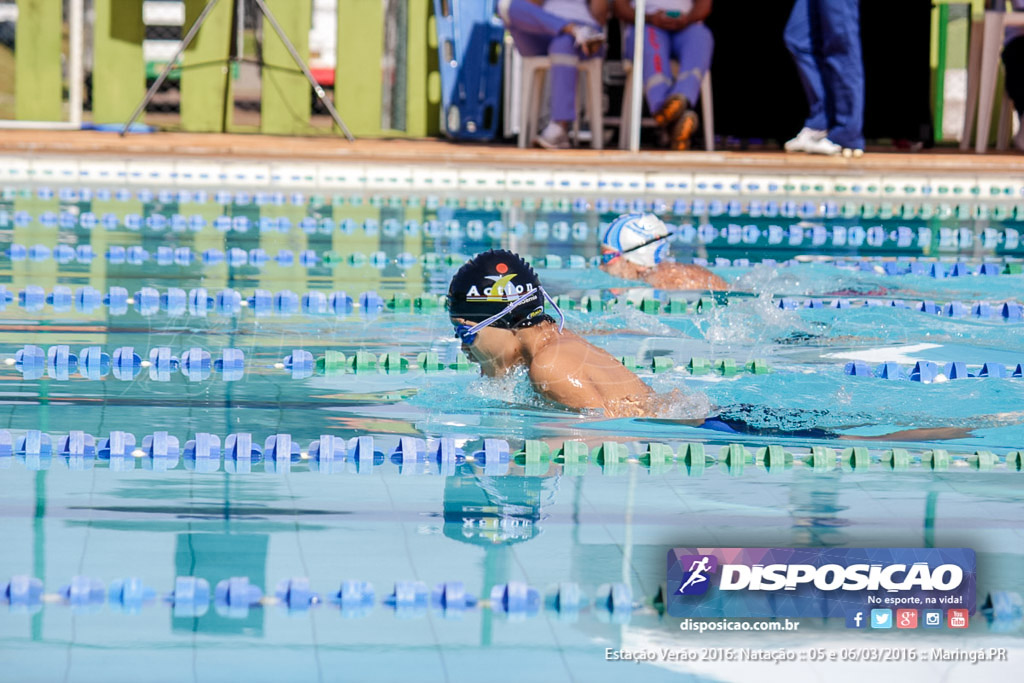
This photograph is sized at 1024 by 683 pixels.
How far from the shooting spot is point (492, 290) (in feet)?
12.5

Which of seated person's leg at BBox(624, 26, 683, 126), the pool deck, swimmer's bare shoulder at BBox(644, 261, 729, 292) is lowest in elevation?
swimmer's bare shoulder at BBox(644, 261, 729, 292)

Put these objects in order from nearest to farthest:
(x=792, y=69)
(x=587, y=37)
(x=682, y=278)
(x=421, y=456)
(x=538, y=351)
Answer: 1. (x=421, y=456)
2. (x=538, y=351)
3. (x=682, y=278)
4. (x=587, y=37)
5. (x=792, y=69)

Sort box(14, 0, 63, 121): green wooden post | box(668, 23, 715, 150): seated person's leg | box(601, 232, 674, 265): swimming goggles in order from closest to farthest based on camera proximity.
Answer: box(601, 232, 674, 265): swimming goggles → box(668, 23, 715, 150): seated person's leg → box(14, 0, 63, 121): green wooden post

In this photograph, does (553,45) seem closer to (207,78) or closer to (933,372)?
(207,78)

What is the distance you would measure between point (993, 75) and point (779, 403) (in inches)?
259

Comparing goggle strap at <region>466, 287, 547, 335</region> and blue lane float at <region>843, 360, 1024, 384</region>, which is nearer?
goggle strap at <region>466, 287, 547, 335</region>

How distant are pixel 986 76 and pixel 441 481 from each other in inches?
304

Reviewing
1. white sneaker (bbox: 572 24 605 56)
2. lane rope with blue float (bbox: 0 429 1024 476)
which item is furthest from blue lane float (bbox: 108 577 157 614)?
white sneaker (bbox: 572 24 605 56)

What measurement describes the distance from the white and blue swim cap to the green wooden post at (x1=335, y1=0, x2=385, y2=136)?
5624 mm

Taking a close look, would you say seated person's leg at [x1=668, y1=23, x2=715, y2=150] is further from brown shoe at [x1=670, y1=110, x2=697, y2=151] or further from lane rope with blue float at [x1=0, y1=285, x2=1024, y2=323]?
lane rope with blue float at [x1=0, y1=285, x2=1024, y2=323]

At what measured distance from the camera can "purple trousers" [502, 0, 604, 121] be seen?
31.6 feet

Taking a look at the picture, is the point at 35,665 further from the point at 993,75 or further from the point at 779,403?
the point at 993,75

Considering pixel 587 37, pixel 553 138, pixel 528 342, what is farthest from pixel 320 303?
pixel 553 138

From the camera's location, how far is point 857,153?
9727 mm
